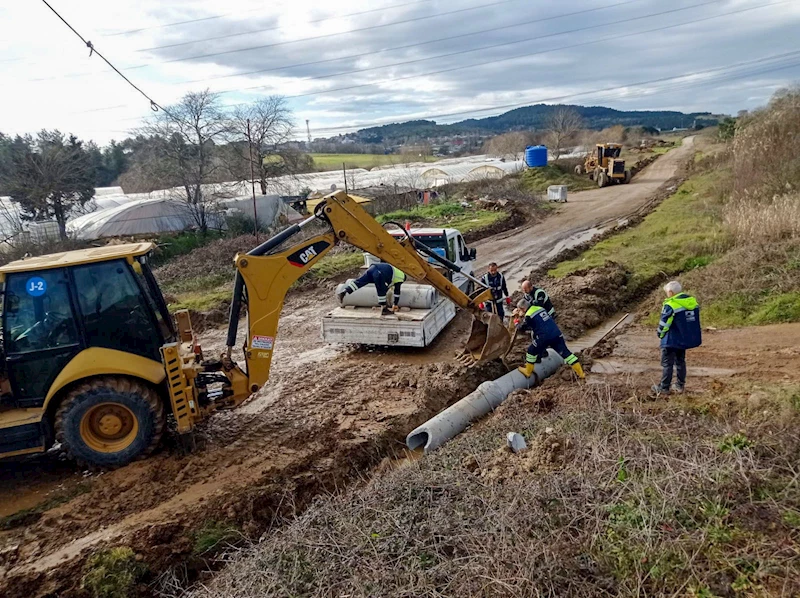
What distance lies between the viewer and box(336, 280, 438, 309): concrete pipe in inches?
417

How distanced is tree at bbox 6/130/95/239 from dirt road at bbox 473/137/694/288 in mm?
17586

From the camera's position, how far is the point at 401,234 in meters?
10.6

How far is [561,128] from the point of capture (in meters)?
59.4

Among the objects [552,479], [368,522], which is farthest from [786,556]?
[368,522]

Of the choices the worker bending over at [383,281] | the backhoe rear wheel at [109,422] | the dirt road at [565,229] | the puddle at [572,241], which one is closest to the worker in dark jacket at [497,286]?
the worker bending over at [383,281]

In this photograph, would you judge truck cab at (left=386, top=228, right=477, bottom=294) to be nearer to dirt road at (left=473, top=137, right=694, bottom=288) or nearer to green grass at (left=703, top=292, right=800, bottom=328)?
dirt road at (left=473, top=137, right=694, bottom=288)

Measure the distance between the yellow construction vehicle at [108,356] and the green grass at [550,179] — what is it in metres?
32.6

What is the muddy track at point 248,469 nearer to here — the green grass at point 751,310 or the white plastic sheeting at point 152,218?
the green grass at point 751,310

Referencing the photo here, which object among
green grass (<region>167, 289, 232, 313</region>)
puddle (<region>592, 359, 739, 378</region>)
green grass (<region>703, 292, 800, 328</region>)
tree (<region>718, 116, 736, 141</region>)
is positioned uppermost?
tree (<region>718, 116, 736, 141</region>)

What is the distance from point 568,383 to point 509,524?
185 inches

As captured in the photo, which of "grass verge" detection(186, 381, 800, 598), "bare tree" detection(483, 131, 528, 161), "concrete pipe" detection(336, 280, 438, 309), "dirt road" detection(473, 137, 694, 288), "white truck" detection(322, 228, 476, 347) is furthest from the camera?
"bare tree" detection(483, 131, 528, 161)

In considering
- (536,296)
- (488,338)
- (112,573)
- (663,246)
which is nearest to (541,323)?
(536,296)

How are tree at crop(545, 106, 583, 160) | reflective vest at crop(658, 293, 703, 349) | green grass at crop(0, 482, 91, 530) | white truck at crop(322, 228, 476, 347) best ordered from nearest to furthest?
green grass at crop(0, 482, 91, 530)
reflective vest at crop(658, 293, 703, 349)
white truck at crop(322, 228, 476, 347)
tree at crop(545, 106, 583, 160)

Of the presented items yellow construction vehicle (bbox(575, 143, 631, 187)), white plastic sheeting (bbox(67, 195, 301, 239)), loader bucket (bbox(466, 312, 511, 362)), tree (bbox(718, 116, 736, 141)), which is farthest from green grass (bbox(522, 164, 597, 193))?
loader bucket (bbox(466, 312, 511, 362))
